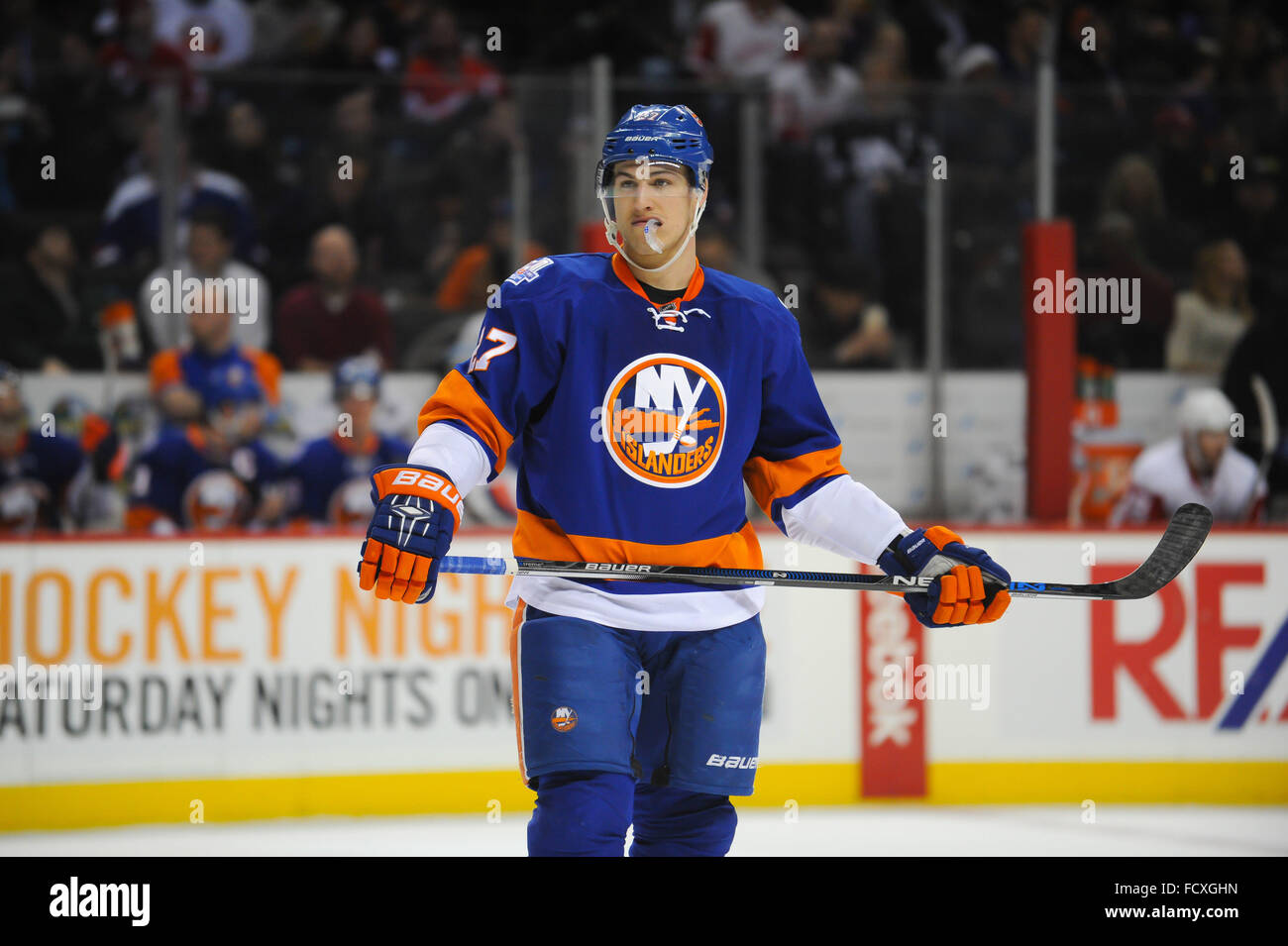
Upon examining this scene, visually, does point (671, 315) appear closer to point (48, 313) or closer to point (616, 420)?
point (616, 420)

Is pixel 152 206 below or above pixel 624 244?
above

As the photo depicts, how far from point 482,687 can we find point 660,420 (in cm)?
292

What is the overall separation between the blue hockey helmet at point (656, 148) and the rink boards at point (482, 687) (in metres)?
2.73

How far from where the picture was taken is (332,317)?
628cm

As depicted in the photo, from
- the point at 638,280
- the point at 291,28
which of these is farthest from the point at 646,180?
the point at 291,28

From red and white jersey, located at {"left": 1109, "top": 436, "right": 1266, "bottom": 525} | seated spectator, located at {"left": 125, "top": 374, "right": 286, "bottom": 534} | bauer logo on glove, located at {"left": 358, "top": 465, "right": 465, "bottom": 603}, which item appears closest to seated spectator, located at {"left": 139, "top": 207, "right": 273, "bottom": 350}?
seated spectator, located at {"left": 125, "top": 374, "right": 286, "bottom": 534}

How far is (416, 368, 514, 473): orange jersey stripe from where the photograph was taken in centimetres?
283

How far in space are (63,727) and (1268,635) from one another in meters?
4.02

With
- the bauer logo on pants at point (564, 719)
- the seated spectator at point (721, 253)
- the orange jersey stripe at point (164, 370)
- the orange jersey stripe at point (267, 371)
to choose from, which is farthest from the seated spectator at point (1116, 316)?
the bauer logo on pants at point (564, 719)

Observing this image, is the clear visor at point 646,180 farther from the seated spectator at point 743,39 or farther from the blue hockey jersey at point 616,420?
the seated spectator at point 743,39

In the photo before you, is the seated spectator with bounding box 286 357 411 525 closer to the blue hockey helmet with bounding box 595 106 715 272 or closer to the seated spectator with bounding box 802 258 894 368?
the seated spectator with bounding box 802 258 894 368

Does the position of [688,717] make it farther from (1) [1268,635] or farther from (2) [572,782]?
(1) [1268,635]

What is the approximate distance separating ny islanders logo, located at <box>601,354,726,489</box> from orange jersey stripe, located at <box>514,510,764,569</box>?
0.39 feet

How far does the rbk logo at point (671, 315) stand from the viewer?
2.89 metres
